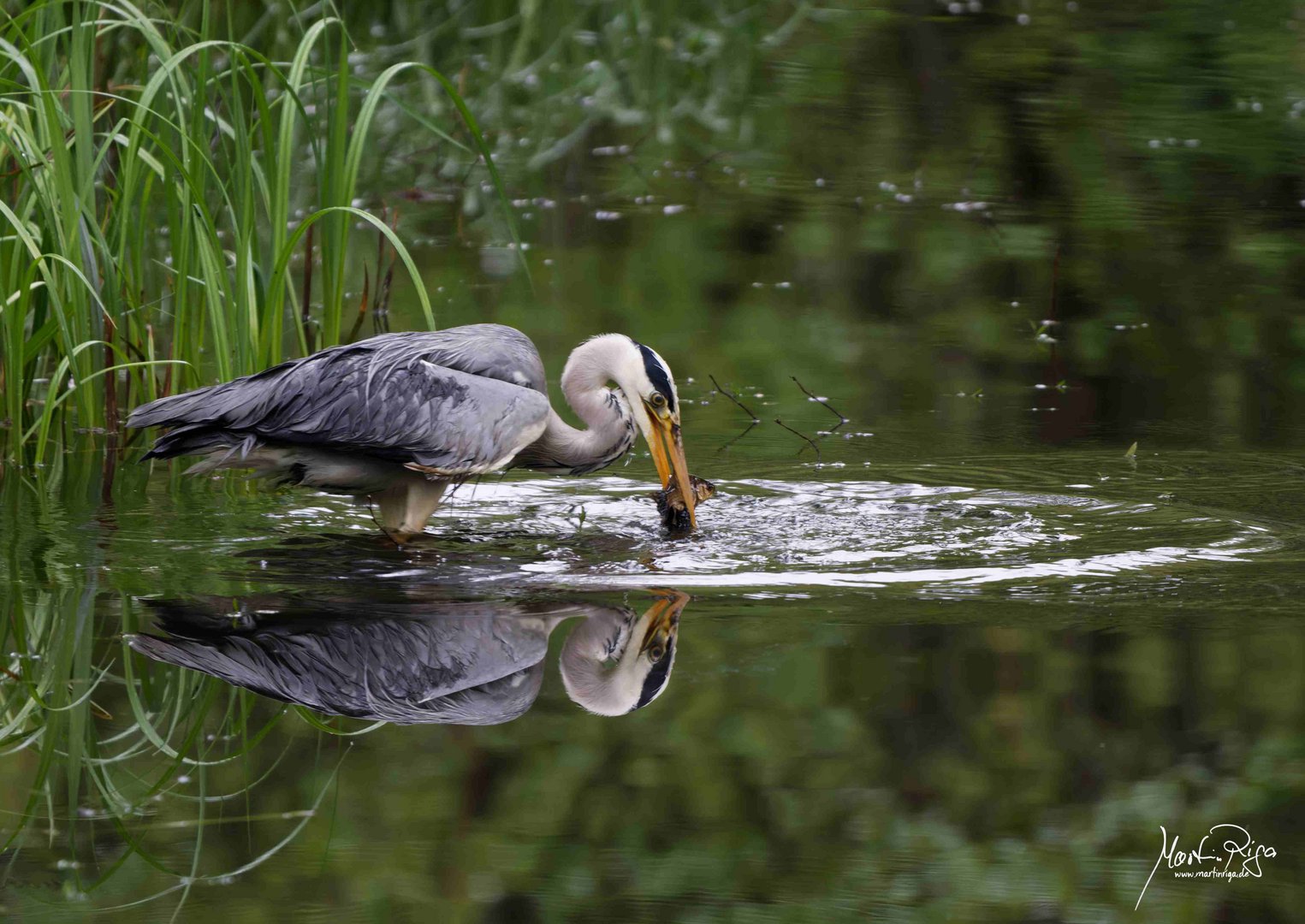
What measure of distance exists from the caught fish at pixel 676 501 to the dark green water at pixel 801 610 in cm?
9

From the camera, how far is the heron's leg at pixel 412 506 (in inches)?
229

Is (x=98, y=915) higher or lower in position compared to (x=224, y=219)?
higher

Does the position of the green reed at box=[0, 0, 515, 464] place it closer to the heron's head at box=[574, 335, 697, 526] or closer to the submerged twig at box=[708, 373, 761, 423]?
the heron's head at box=[574, 335, 697, 526]

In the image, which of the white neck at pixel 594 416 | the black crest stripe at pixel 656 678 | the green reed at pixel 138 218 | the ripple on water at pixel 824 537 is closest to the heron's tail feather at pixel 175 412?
the green reed at pixel 138 218

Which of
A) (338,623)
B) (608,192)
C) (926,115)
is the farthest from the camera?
(926,115)

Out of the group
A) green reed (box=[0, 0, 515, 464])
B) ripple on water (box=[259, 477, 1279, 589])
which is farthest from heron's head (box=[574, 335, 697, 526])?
green reed (box=[0, 0, 515, 464])

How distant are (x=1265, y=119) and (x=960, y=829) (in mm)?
10180

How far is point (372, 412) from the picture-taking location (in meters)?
5.70

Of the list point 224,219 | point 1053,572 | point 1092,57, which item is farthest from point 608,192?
point 1053,572

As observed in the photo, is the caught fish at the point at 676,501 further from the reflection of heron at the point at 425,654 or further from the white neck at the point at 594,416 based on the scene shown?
the reflection of heron at the point at 425,654

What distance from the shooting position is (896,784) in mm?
3646

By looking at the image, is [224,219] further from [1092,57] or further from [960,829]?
[960,829]

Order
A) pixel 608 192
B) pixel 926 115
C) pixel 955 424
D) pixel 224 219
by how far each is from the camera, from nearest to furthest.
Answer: pixel 955 424, pixel 224 219, pixel 608 192, pixel 926 115

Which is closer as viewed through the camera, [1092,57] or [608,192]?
[608,192]
